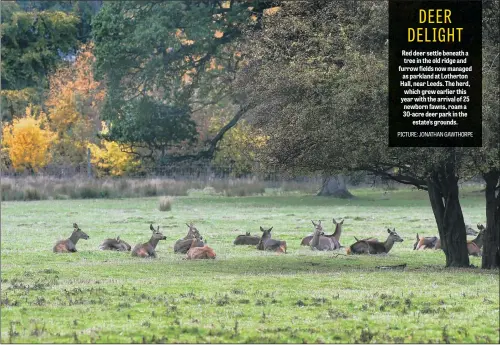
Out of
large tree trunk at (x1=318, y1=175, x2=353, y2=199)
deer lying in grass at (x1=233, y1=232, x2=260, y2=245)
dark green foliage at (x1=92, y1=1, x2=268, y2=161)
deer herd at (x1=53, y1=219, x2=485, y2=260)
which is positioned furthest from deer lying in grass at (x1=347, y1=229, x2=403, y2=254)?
large tree trunk at (x1=318, y1=175, x2=353, y2=199)

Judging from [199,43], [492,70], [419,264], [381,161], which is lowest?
[419,264]

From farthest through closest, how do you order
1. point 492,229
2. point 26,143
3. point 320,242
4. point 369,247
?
1. point 26,143
2. point 320,242
3. point 369,247
4. point 492,229

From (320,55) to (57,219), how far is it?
18.7 meters

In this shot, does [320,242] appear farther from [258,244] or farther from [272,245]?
[258,244]

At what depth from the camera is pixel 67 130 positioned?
69688 mm

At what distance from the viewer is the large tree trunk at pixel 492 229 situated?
20578 millimetres

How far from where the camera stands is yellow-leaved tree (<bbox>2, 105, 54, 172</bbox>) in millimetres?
60250

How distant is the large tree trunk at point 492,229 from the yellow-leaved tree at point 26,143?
42.1 m

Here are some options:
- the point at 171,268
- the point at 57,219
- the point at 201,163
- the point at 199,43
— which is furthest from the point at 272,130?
the point at 201,163

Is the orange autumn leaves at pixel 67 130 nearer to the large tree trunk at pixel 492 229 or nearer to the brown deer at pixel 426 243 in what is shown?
the brown deer at pixel 426 243

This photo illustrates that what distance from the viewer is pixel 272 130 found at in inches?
804

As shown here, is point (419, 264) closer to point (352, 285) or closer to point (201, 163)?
point (352, 285)

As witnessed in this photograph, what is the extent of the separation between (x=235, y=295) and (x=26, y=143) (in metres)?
46.3

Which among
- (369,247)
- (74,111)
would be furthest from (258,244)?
(74,111)
